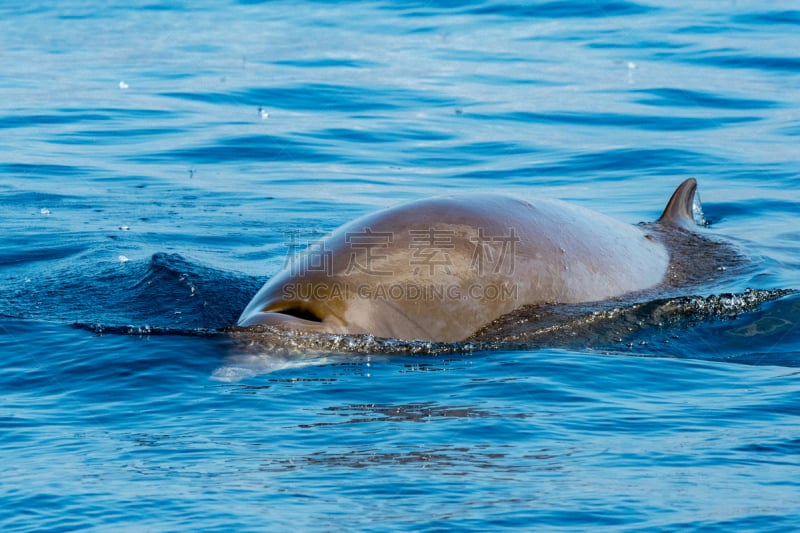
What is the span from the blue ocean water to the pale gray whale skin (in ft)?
0.97

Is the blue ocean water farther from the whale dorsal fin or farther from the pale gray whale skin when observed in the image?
the whale dorsal fin

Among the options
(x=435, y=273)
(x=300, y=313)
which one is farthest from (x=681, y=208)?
(x=300, y=313)

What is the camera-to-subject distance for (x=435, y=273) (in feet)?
28.2

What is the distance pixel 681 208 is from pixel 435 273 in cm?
532

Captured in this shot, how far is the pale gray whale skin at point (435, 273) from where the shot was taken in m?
8.41

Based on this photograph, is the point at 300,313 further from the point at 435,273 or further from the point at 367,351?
the point at 435,273

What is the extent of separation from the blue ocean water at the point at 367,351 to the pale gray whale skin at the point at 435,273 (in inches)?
11.7

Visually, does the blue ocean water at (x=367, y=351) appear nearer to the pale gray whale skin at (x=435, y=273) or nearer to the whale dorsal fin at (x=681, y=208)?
the pale gray whale skin at (x=435, y=273)

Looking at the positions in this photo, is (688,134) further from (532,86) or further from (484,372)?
(484,372)

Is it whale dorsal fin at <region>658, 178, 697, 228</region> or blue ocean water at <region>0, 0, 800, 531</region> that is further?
whale dorsal fin at <region>658, 178, 697, 228</region>

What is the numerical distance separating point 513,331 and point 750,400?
71.6 inches

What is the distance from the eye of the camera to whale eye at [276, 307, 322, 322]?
832 cm

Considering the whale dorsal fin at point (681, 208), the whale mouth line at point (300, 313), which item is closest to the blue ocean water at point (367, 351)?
the whale mouth line at point (300, 313)

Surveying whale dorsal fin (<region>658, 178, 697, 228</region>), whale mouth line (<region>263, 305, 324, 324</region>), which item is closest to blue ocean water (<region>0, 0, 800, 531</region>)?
whale mouth line (<region>263, 305, 324, 324</region>)
